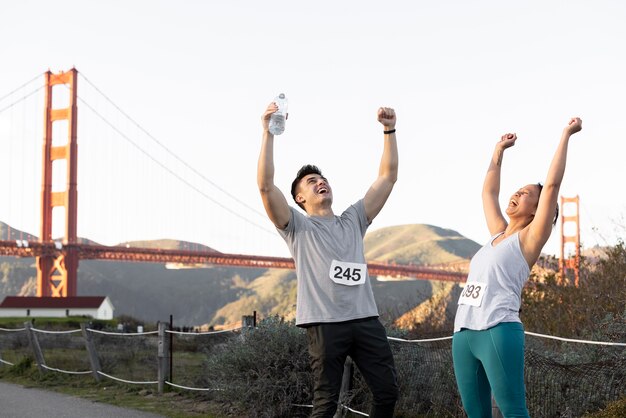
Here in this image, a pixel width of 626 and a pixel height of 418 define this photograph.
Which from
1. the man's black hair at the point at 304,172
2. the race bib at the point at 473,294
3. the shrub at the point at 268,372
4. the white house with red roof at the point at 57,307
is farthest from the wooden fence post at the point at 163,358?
the white house with red roof at the point at 57,307

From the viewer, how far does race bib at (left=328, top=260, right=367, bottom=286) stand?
4.06 m

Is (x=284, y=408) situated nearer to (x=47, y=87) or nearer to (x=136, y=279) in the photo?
(x=47, y=87)

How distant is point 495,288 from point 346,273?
666 millimetres

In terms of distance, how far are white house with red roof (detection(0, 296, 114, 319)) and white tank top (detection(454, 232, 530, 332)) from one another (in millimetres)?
47951

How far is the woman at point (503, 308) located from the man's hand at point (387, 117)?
763mm

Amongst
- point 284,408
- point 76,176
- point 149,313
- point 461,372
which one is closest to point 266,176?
point 461,372

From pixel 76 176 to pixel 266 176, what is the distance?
1931 inches

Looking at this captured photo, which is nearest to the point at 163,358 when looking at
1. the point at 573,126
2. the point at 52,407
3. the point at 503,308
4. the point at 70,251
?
the point at 52,407

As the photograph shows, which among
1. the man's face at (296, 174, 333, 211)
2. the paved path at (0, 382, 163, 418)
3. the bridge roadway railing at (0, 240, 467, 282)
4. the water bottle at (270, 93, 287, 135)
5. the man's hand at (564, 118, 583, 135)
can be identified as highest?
the bridge roadway railing at (0, 240, 467, 282)

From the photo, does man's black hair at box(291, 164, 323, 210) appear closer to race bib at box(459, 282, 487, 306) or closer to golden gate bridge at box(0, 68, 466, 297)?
race bib at box(459, 282, 487, 306)

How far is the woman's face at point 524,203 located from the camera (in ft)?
13.1

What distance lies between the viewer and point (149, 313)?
430 feet

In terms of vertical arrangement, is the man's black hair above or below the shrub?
above

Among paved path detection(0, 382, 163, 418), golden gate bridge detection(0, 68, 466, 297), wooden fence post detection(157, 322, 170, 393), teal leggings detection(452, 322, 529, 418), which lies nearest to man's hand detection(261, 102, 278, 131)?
teal leggings detection(452, 322, 529, 418)
